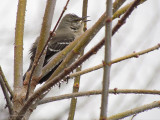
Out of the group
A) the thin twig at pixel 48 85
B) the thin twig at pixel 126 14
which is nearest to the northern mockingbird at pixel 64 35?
the thin twig at pixel 48 85

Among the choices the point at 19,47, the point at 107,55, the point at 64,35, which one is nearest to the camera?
the point at 107,55

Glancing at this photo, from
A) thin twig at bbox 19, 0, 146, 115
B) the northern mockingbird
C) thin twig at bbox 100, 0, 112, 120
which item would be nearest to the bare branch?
thin twig at bbox 19, 0, 146, 115

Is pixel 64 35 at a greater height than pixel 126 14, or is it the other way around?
pixel 126 14

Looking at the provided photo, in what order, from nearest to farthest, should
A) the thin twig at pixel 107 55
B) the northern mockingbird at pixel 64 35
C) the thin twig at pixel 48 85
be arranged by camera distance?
the thin twig at pixel 107 55 < the thin twig at pixel 48 85 < the northern mockingbird at pixel 64 35

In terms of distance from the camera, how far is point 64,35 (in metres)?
5.26

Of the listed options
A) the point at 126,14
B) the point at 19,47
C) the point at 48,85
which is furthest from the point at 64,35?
the point at 126,14

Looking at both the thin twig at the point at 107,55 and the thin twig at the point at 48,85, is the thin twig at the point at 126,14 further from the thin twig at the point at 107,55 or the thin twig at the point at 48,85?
A: the thin twig at the point at 48,85

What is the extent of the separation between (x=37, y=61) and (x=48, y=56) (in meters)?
2.27

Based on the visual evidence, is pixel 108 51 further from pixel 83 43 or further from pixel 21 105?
pixel 21 105

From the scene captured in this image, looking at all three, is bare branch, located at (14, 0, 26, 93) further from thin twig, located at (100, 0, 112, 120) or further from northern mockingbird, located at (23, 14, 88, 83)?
northern mockingbird, located at (23, 14, 88, 83)

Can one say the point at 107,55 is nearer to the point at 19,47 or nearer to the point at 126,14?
the point at 126,14

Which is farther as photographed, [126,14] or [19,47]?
[19,47]

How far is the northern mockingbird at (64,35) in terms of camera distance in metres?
4.70

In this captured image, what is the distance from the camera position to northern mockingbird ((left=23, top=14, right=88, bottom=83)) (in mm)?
4696
